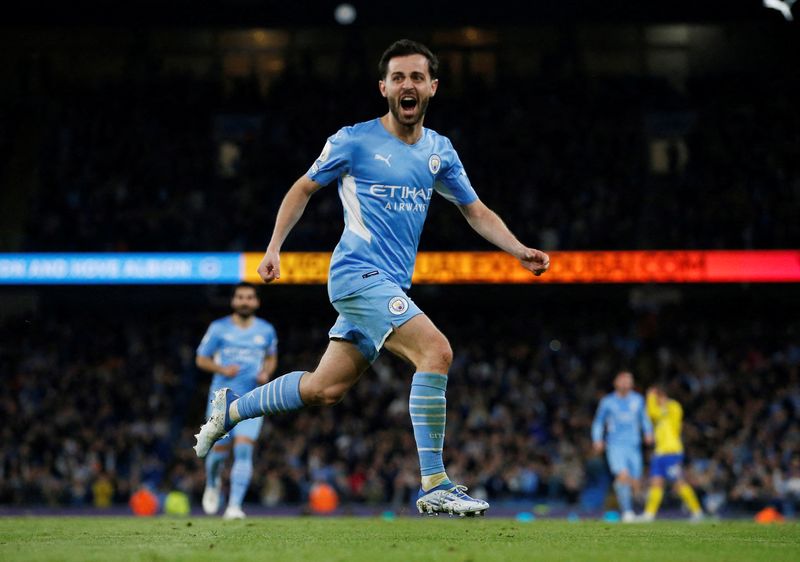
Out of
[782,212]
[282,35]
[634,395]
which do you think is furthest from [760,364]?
[282,35]

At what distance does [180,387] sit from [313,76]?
33.2 feet

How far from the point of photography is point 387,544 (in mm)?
6055

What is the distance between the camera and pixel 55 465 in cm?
2202

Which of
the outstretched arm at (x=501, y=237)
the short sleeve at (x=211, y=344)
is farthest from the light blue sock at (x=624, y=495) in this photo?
the outstretched arm at (x=501, y=237)

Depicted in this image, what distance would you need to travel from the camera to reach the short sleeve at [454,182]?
7035mm

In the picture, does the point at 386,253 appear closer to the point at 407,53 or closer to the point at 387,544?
the point at 407,53

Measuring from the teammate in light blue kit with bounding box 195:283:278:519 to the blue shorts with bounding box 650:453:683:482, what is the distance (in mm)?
7167

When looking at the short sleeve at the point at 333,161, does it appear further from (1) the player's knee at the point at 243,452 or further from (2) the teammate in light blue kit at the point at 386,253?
(1) the player's knee at the point at 243,452

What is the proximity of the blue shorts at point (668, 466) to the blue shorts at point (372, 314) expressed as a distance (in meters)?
11.0

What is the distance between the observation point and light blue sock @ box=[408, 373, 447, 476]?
21.0 ft

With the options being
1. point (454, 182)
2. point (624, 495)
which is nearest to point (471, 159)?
point (624, 495)

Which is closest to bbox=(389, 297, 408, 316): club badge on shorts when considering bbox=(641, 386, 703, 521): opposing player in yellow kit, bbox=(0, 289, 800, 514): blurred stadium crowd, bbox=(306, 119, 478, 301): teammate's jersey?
bbox=(306, 119, 478, 301): teammate's jersey

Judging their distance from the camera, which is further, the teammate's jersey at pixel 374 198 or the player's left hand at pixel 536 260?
the player's left hand at pixel 536 260

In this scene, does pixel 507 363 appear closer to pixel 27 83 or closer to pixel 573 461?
pixel 573 461
